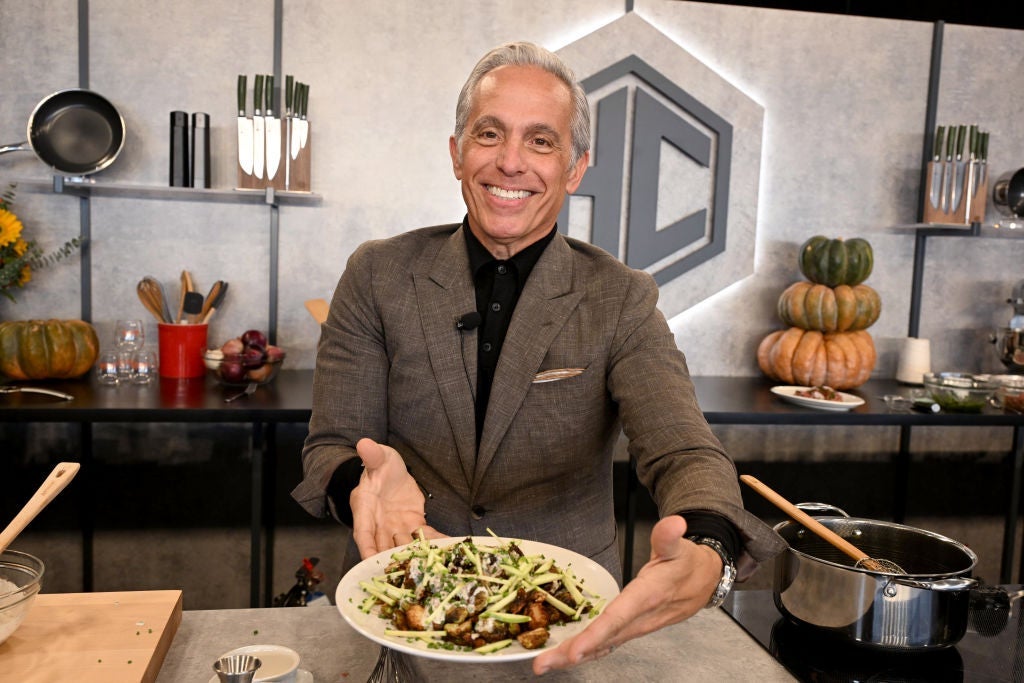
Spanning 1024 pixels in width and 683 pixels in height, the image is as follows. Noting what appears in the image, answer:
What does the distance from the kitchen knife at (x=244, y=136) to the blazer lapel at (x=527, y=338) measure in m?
1.55

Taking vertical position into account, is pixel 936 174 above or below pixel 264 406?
above

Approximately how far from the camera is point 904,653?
128cm

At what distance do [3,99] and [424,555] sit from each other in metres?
2.59

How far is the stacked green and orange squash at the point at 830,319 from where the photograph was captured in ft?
10.2

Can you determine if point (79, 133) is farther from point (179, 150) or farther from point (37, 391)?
point (37, 391)

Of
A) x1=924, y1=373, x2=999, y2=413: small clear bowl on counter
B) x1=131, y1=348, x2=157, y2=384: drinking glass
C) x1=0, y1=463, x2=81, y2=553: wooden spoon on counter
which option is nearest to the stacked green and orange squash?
x1=924, y1=373, x2=999, y2=413: small clear bowl on counter

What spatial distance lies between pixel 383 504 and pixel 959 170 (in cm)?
291

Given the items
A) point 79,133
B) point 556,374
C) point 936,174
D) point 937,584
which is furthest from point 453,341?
point 936,174

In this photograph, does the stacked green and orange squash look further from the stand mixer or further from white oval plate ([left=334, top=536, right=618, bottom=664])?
white oval plate ([left=334, top=536, right=618, bottom=664])

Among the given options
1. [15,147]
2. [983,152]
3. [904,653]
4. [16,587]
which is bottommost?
[904,653]

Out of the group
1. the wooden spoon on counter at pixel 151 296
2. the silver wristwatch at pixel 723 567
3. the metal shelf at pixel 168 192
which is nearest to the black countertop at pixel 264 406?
the wooden spoon on counter at pixel 151 296

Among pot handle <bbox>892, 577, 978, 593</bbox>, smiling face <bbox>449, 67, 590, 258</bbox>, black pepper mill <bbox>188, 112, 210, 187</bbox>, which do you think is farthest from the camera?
black pepper mill <bbox>188, 112, 210, 187</bbox>

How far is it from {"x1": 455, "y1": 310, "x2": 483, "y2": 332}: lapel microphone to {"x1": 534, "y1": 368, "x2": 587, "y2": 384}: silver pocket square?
0.50 feet

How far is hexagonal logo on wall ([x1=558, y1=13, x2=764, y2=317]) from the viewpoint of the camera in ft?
10.4
